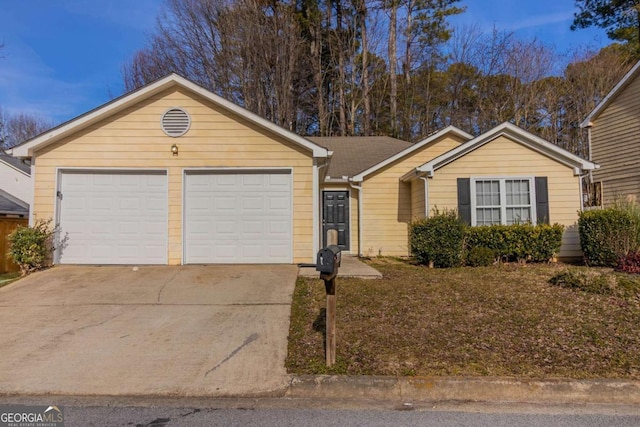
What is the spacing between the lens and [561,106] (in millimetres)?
22641

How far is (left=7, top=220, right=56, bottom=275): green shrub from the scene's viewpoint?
853 centimetres

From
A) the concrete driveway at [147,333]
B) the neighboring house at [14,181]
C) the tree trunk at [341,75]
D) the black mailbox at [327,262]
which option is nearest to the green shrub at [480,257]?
the concrete driveway at [147,333]

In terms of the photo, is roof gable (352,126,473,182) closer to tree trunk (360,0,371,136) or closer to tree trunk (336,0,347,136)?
tree trunk (360,0,371,136)

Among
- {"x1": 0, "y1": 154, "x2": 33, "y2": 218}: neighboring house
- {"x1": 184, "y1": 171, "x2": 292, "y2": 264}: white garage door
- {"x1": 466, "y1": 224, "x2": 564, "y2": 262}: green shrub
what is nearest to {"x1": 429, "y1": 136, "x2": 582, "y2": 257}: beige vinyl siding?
{"x1": 466, "y1": 224, "x2": 564, "y2": 262}: green shrub

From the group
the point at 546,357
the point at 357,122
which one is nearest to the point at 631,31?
the point at 357,122

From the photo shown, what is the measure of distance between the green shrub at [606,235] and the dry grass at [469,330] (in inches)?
124

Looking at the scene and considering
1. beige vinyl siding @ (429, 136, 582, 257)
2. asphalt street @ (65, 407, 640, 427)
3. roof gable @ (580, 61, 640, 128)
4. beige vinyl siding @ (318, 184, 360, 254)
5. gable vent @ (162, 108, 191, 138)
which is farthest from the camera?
roof gable @ (580, 61, 640, 128)

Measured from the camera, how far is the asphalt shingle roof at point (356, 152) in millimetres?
14133

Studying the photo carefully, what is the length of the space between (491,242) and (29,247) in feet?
34.3

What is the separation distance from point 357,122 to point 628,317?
1991 centimetres

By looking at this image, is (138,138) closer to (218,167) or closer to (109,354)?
(218,167)

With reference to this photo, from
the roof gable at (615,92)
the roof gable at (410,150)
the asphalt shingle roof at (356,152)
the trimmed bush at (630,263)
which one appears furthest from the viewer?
the asphalt shingle roof at (356,152)

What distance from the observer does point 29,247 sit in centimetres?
854

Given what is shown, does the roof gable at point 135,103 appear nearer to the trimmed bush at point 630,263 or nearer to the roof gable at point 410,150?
the roof gable at point 410,150
